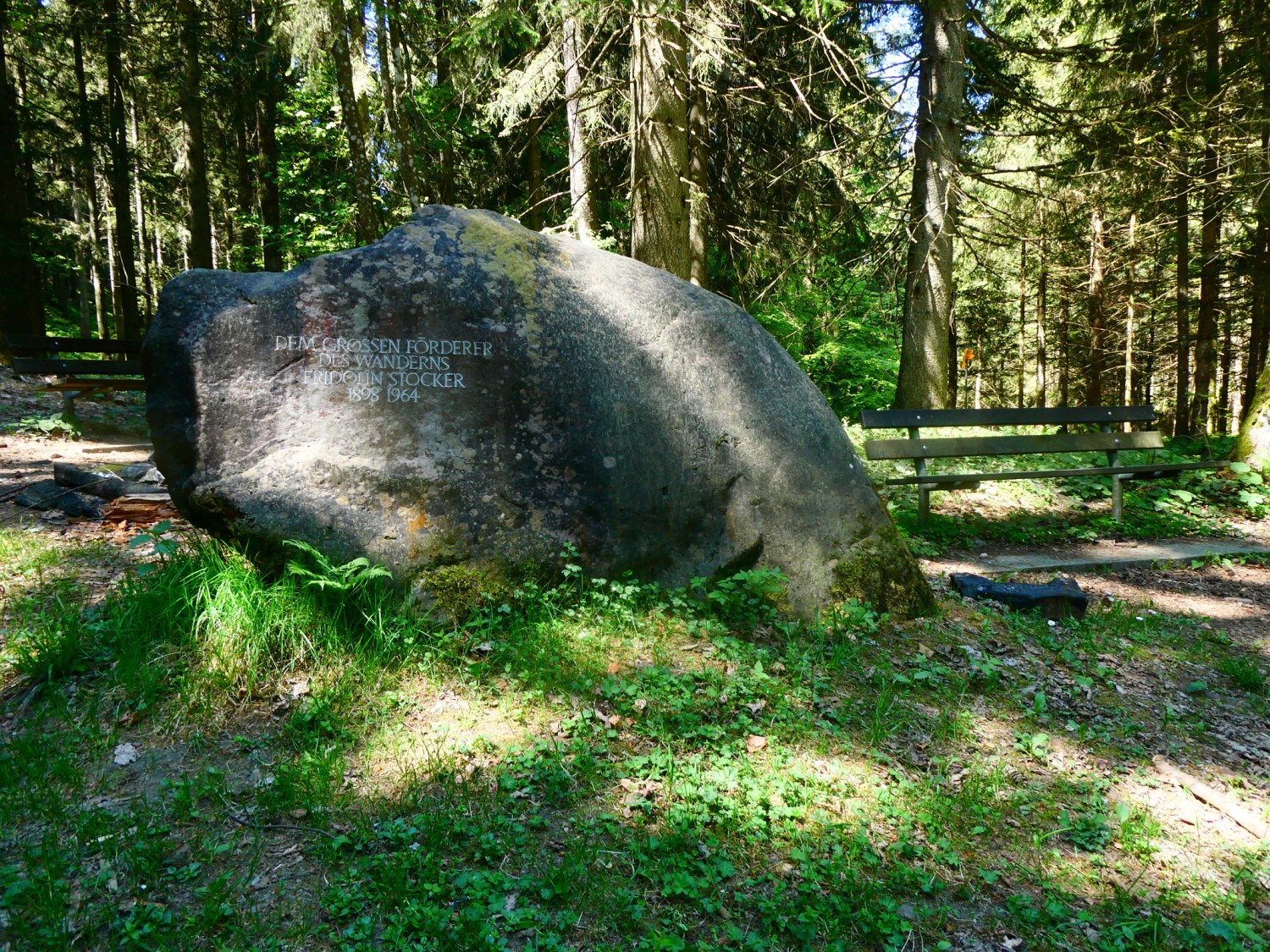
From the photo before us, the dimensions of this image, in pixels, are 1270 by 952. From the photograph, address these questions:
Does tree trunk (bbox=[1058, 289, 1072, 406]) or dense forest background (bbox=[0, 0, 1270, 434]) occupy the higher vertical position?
dense forest background (bbox=[0, 0, 1270, 434])

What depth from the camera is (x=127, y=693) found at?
3.25m

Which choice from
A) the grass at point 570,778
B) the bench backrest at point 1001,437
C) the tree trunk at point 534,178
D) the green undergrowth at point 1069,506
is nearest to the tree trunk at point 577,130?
the tree trunk at point 534,178

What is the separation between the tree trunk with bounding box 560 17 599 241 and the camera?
8.96m

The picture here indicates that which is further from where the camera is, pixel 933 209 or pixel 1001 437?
pixel 933 209

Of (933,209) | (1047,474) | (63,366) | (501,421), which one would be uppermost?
(933,209)

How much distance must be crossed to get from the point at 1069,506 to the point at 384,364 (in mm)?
7801

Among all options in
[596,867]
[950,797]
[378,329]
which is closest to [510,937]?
[596,867]

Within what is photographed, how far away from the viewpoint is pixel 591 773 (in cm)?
308

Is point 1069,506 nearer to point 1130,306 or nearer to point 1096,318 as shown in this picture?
point 1130,306

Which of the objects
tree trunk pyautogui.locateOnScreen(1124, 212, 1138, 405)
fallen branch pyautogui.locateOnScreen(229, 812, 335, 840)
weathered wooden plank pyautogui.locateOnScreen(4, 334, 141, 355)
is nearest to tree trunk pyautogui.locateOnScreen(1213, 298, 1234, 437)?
tree trunk pyautogui.locateOnScreen(1124, 212, 1138, 405)

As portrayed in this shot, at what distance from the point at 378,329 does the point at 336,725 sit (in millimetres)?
2082

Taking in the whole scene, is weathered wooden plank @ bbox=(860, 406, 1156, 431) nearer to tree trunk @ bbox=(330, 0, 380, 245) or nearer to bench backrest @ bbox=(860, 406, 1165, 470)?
bench backrest @ bbox=(860, 406, 1165, 470)

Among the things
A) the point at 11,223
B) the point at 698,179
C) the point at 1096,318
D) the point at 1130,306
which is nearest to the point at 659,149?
the point at 698,179

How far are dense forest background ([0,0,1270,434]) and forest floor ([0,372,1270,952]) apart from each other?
529 centimetres
